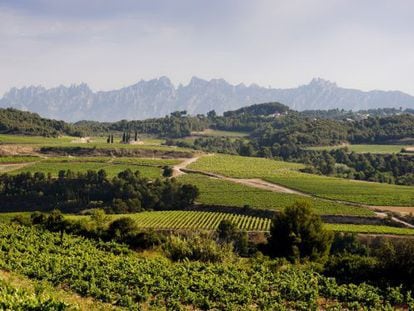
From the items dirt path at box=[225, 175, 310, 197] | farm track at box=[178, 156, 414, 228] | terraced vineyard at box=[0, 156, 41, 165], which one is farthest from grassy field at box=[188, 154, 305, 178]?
terraced vineyard at box=[0, 156, 41, 165]

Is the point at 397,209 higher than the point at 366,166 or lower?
lower

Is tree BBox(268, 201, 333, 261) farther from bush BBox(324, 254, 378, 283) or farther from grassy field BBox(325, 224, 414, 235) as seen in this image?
grassy field BBox(325, 224, 414, 235)

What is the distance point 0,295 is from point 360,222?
6656cm

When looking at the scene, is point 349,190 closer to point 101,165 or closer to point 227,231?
point 227,231

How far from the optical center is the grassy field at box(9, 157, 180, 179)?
110m

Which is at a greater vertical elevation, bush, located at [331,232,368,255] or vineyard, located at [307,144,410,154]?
vineyard, located at [307,144,410,154]

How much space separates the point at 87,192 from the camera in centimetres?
9906

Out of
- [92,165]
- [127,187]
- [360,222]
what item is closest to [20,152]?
[92,165]

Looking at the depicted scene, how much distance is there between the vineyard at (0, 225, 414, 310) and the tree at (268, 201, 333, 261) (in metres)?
12.8

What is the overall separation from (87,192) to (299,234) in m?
62.3

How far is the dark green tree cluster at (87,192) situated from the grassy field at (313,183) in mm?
23233

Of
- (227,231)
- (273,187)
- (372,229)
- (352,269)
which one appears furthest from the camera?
(273,187)

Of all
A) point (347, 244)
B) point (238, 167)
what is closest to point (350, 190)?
point (347, 244)

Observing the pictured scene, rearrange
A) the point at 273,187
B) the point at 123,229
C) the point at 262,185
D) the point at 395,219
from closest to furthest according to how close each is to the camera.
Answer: the point at 123,229 < the point at 395,219 < the point at 273,187 < the point at 262,185
